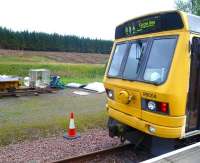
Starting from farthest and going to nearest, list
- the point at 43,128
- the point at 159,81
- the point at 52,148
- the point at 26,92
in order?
the point at 26,92 → the point at 43,128 → the point at 52,148 → the point at 159,81

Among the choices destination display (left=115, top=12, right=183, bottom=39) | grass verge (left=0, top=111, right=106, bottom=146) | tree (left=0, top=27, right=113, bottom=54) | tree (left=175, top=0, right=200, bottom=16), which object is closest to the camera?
destination display (left=115, top=12, right=183, bottom=39)

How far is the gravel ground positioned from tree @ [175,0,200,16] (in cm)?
1651

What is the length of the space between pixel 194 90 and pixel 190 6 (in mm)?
18901

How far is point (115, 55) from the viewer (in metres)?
6.36

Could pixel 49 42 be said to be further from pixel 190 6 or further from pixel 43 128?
pixel 43 128

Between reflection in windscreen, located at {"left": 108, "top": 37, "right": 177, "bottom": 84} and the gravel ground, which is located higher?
reflection in windscreen, located at {"left": 108, "top": 37, "right": 177, "bottom": 84}

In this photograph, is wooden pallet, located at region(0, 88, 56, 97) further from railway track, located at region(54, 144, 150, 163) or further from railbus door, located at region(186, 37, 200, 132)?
railbus door, located at region(186, 37, 200, 132)

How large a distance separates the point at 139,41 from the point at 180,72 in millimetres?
1264

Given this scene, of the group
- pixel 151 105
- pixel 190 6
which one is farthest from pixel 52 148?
pixel 190 6

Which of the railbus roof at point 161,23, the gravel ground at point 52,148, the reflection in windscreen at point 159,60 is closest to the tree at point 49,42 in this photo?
the gravel ground at point 52,148

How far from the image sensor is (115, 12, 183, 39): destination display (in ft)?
15.9

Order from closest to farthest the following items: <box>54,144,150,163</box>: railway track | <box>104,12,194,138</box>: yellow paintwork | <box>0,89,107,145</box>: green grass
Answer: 1. <box>104,12,194,138</box>: yellow paintwork
2. <box>54,144,150,163</box>: railway track
3. <box>0,89,107,145</box>: green grass

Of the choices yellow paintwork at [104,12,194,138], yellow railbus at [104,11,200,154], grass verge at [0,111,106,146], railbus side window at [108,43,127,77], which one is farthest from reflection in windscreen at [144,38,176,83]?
grass verge at [0,111,106,146]

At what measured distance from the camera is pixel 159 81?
481cm
